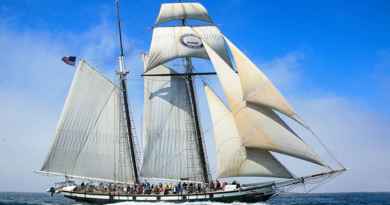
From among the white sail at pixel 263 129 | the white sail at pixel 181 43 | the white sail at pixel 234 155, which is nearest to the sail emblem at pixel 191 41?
the white sail at pixel 181 43

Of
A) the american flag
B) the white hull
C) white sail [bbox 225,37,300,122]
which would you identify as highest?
the american flag

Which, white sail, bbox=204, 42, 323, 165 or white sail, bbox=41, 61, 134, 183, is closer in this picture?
white sail, bbox=204, 42, 323, 165

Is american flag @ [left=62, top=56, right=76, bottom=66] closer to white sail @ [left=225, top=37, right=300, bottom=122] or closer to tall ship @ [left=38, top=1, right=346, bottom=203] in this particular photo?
tall ship @ [left=38, top=1, right=346, bottom=203]

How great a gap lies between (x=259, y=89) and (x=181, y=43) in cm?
1329

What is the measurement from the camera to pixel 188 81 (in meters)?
50.3

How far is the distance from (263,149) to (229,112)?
5.41 m

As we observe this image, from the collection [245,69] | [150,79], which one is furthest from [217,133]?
[150,79]

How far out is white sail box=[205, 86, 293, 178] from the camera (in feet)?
136

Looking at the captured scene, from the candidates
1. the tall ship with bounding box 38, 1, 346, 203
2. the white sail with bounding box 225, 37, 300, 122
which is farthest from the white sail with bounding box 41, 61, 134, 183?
the white sail with bounding box 225, 37, 300, 122

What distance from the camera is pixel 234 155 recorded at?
42.6 metres

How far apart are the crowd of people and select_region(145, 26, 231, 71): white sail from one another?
11.4 metres

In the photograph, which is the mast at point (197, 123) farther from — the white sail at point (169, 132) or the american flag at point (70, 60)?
the american flag at point (70, 60)

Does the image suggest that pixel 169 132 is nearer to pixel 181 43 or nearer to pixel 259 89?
pixel 181 43

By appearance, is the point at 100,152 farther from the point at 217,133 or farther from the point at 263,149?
the point at 263,149
